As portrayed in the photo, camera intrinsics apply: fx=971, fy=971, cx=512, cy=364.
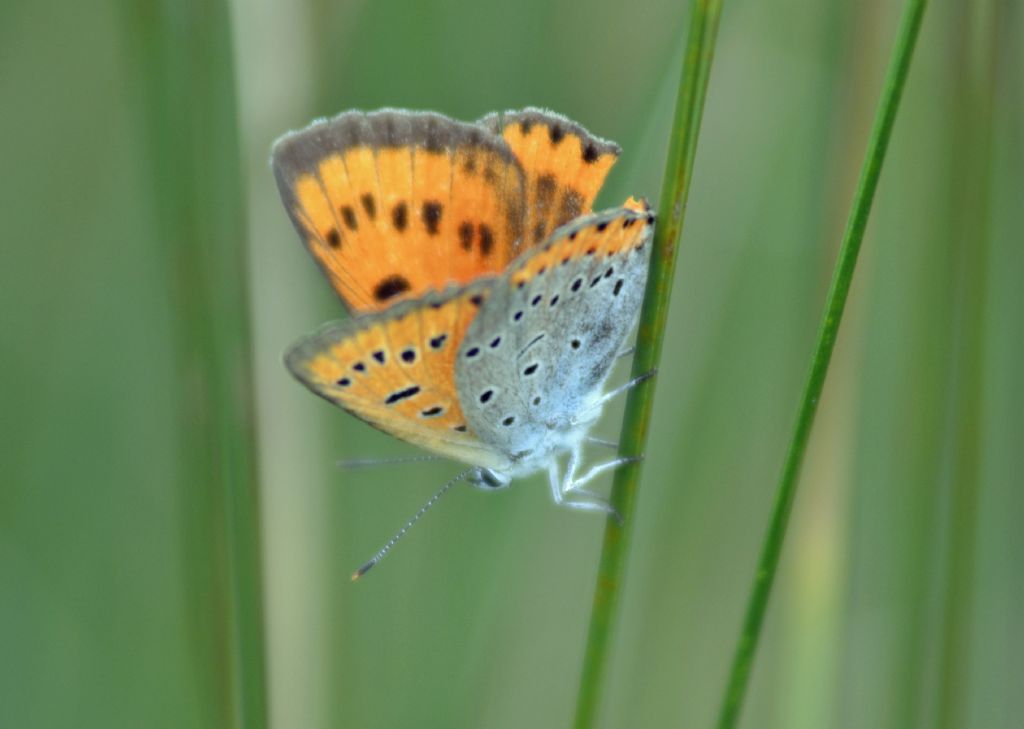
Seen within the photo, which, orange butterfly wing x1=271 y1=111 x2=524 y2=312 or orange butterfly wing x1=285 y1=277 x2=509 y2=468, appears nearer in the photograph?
orange butterfly wing x1=285 y1=277 x2=509 y2=468

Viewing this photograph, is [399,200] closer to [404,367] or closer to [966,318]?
[404,367]

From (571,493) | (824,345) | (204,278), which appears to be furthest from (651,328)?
(571,493)

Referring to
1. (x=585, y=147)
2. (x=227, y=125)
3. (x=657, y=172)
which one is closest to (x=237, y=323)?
(x=227, y=125)

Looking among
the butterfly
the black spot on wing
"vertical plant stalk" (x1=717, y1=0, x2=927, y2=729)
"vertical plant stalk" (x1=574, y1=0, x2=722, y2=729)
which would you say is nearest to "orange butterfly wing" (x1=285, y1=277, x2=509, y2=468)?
the butterfly

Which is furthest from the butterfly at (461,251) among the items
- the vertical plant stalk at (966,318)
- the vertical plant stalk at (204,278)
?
the vertical plant stalk at (966,318)

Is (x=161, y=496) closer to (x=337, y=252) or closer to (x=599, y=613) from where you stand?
(x=337, y=252)

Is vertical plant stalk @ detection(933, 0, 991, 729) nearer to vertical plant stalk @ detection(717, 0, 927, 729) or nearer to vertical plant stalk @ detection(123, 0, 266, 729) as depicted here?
vertical plant stalk @ detection(717, 0, 927, 729)

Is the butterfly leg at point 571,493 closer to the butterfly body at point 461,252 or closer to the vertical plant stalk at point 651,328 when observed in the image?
the butterfly body at point 461,252
